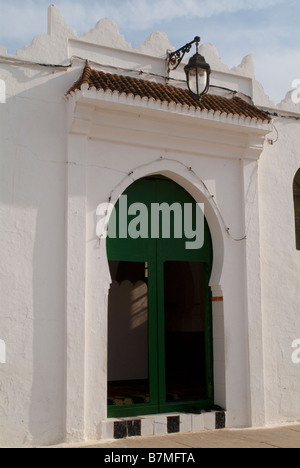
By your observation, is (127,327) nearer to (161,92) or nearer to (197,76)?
(161,92)

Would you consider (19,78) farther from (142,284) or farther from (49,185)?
(142,284)

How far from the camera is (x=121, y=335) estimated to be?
11773 millimetres

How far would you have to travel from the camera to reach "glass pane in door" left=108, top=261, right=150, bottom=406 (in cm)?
1155

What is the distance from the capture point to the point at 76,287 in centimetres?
684

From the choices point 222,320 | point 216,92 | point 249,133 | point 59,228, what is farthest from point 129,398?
point 216,92

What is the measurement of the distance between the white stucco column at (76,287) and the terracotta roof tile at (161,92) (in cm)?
73

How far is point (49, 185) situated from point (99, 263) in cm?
117

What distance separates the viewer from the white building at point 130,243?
6637 millimetres

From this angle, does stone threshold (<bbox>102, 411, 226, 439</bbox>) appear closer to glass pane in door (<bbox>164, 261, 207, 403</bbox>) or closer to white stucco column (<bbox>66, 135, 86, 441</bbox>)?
white stucco column (<bbox>66, 135, 86, 441</bbox>)

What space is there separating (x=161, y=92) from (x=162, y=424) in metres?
4.42

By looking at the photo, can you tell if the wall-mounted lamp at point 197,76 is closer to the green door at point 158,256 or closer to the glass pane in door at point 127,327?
the green door at point 158,256

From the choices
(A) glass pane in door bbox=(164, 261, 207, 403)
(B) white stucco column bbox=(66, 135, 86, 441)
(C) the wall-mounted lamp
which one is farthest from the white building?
(A) glass pane in door bbox=(164, 261, 207, 403)

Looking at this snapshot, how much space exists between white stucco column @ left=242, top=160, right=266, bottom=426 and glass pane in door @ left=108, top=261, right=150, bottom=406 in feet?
11.2
